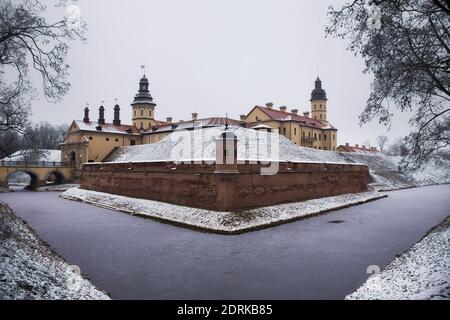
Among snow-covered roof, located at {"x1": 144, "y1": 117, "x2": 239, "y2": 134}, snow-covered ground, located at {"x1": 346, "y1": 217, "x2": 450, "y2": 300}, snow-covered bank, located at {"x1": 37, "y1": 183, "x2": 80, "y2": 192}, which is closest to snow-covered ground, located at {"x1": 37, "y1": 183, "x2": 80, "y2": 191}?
snow-covered bank, located at {"x1": 37, "y1": 183, "x2": 80, "y2": 192}

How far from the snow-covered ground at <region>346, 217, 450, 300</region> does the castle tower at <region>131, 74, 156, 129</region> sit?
156ft

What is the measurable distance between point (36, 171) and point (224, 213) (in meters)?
32.7

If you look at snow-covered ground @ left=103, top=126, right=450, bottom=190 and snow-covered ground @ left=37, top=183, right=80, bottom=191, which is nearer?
snow-covered ground @ left=103, top=126, right=450, bottom=190

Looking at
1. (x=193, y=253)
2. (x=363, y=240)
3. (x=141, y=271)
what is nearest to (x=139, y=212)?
(x=193, y=253)

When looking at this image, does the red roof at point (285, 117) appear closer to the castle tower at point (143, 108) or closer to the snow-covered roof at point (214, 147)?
the snow-covered roof at point (214, 147)

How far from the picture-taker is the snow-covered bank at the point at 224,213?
47.4 ft

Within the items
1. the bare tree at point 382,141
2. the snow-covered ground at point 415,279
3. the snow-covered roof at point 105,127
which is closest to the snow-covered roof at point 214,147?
the snow-covered roof at point 105,127

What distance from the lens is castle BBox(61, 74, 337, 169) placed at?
139ft

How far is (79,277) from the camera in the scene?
7.80 m

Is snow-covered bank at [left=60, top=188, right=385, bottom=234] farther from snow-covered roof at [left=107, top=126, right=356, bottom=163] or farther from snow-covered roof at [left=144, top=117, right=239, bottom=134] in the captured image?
snow-covered roof at [left=144, top=117, right=239, bottom=134]

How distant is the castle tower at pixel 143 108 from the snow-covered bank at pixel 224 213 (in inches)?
1121

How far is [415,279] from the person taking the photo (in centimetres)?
681
